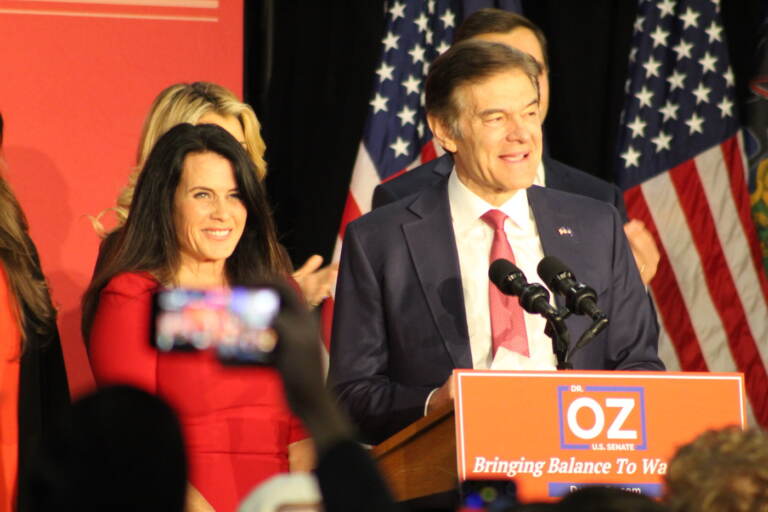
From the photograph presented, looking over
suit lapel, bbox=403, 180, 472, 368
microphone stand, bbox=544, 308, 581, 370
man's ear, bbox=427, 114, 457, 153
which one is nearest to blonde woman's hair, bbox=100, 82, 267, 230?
man's ear, bbox=427, 114, 457, 153

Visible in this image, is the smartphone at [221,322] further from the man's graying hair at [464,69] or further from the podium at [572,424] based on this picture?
the man's graying hair at [464,69]

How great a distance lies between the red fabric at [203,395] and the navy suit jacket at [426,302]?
0.23 m

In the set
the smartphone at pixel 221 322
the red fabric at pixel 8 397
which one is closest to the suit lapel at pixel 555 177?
the red fabric at pixel 8 397

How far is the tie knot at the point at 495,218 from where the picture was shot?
3.71m

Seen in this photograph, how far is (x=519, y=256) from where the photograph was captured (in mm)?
3656

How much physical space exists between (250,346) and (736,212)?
454cm

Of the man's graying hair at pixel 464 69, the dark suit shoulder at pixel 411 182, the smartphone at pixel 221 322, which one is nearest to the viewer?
the smartphone at pixel 221 322

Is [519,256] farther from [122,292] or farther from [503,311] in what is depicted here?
[122,292]

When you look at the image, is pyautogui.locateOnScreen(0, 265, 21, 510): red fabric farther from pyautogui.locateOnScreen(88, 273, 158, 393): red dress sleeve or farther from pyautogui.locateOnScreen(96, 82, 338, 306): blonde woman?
pyautogui.locateOnScreen(96, 82, 338, 306): blonde woman

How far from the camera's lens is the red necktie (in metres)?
3.49

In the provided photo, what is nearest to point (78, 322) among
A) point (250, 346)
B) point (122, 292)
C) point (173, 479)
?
point (122, 292)

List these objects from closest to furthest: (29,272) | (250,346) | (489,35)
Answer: (250,346)
(29,272)
(489,35)

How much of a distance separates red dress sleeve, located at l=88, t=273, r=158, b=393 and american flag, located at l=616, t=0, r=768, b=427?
121 inches

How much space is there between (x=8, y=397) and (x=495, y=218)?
54.3 inches
